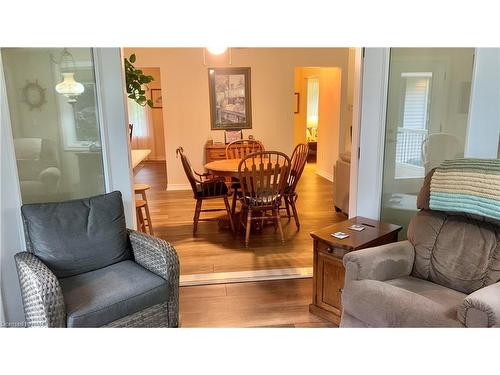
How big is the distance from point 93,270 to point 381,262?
1655 mm

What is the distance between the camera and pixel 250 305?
8.59ft

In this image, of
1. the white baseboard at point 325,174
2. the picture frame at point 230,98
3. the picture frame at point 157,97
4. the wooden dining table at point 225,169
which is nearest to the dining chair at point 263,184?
the wooden dining table at point 225,169

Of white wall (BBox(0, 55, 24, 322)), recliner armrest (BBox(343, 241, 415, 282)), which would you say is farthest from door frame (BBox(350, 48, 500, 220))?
white wall (BBox(0, 55, 24, 322))

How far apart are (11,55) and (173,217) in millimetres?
2827

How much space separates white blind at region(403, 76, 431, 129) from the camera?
2.66 m

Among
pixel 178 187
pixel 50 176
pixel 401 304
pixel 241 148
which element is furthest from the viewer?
pixel 178 187

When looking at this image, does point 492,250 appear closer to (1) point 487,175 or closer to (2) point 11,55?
(1) point 487,175

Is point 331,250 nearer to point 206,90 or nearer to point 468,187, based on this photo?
point 468,187

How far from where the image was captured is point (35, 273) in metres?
1.78

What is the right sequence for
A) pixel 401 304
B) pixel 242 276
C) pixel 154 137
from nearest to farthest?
pixel 401 304 → pixel 242 276 → pixel 154 137

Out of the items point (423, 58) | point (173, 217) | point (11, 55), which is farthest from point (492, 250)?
point (173, 217)

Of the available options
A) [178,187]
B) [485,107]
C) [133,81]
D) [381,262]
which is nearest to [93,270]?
[381,262]

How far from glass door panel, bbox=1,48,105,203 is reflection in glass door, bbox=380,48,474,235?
2.14m
